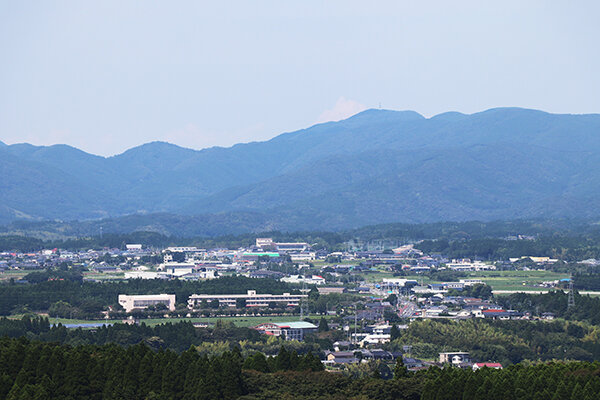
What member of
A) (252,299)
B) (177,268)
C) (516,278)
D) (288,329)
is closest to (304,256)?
(177,268)

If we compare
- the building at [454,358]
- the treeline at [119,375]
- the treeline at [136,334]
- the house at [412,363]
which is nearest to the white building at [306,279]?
the treeline at [136,334]

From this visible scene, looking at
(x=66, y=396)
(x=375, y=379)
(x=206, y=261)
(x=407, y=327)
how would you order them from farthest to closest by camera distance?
(x=206, y=261)
(x=407, y=327)
(x=375, y=379)
(x=66, y=396)

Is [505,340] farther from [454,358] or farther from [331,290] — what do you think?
[331,290]

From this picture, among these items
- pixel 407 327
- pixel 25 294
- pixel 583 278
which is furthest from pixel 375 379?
pixel 583 278

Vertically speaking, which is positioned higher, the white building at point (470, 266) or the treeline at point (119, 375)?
the white building at point (470, 266)

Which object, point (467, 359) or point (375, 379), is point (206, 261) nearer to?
point (467, 359)

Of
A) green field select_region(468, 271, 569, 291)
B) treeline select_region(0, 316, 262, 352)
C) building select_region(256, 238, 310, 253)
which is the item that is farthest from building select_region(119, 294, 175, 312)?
building select_region(256, 238, 310, 253)

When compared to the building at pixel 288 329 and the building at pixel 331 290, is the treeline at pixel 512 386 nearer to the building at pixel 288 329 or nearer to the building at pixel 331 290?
the building at pixel 288 329
